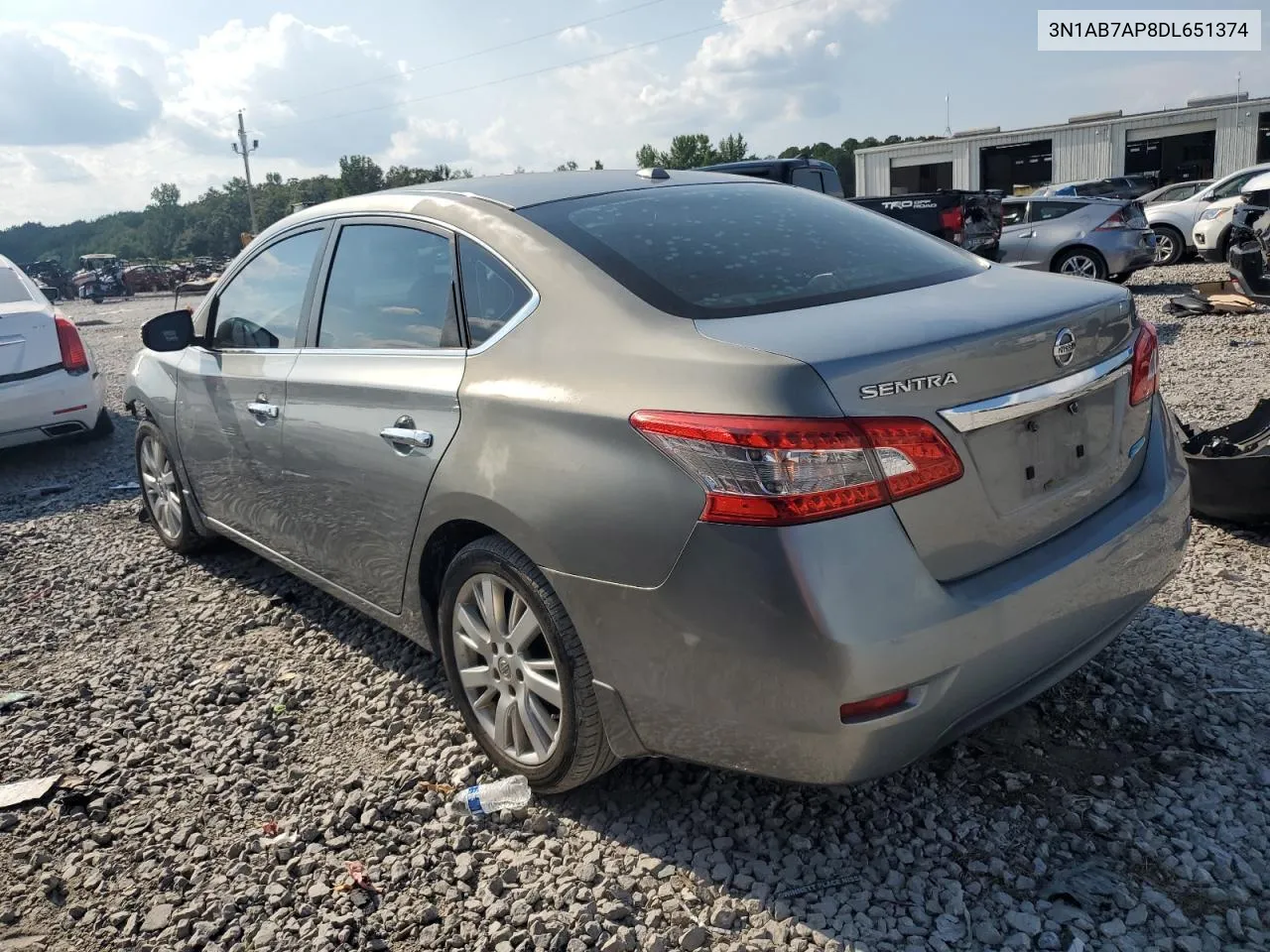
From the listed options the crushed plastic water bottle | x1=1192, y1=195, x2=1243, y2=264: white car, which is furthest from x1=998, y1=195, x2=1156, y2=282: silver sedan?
the crushed plastic water bottle

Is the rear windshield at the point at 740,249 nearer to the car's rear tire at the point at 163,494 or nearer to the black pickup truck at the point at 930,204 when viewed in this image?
the car's rear tire at the point at 163,494

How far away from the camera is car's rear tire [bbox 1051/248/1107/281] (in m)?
13.8

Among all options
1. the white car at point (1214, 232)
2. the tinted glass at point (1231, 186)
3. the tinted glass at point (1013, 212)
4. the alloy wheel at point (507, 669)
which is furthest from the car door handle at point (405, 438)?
the tinted glass at point (1231, 186)

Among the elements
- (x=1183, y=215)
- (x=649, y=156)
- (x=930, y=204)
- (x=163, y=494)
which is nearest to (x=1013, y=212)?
(x=930, y=204)

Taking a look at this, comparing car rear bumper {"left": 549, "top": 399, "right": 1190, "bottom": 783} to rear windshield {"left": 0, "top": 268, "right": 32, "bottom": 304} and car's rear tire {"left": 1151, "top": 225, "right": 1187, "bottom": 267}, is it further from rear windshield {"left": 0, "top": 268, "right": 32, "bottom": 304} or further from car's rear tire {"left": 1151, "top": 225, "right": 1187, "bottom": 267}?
car's rear tire {"left": 1151, "top": 225, "right": 1187, "bottom": 267}

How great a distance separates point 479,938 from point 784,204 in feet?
7.72

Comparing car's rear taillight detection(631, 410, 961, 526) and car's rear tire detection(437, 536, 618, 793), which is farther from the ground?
car's rear taillight detection(631, 410, 961, 526)

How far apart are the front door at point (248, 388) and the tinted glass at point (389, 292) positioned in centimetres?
23

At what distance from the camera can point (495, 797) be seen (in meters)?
2.92

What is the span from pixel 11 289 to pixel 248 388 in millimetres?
5797

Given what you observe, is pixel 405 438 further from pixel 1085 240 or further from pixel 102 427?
pixel 1085 240

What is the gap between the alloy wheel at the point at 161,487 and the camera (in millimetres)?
5129

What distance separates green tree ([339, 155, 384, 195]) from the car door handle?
300ft

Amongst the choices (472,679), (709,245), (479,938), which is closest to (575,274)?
(709,245)
